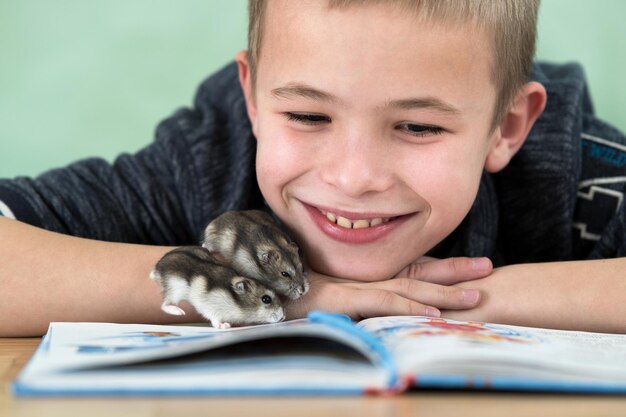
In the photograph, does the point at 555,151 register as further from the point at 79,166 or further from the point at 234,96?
the point at 79,166

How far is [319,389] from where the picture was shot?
796 mm

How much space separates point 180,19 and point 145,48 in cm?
14

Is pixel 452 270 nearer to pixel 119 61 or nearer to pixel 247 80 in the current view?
pixel 247 80

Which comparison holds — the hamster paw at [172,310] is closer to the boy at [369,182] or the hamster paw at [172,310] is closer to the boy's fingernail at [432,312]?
the boy at [369,182]

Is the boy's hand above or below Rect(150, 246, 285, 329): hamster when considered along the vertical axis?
below

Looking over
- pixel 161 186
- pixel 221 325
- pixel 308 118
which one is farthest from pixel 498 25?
pixel 161 186

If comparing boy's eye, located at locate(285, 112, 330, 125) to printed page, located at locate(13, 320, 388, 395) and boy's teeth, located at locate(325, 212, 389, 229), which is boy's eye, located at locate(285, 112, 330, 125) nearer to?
boy's teeth, located at locate(325, 212, 389, 229)

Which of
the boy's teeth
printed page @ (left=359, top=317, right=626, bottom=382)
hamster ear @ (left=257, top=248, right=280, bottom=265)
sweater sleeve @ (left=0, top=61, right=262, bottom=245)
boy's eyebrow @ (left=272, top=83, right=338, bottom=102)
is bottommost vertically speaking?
sweater sleeve @ (left=0, top=61, right=262, bottom=245)

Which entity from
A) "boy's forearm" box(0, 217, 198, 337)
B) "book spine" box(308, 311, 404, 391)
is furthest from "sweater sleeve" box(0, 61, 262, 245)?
"book spine" box(308, 311, 404, 391)

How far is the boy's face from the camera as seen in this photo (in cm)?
126

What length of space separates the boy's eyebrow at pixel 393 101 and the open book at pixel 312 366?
0.43m

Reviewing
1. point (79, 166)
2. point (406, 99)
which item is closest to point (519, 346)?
point (406, 99)

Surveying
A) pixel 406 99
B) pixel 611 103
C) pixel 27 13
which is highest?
pixel 406 99

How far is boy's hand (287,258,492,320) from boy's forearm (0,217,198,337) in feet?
0.65
